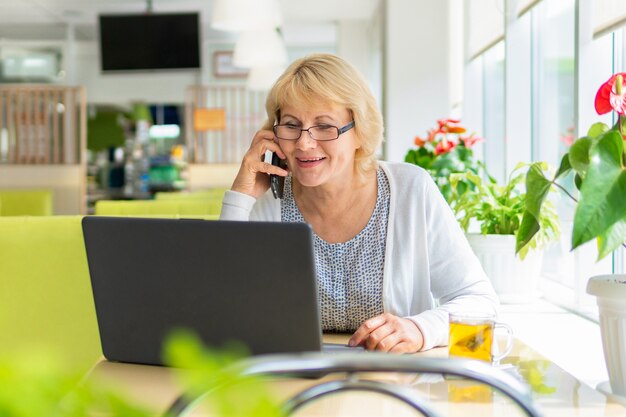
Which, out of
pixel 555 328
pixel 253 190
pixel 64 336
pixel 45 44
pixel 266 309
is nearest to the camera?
pixel 266 309

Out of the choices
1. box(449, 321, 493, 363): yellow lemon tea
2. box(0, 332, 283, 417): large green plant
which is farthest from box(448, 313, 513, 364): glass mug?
box(0, 332, 283, 417): large green plant

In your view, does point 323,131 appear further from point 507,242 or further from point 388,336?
point 507,242

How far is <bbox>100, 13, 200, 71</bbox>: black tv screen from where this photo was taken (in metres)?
7.55

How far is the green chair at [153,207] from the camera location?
304 centimetres

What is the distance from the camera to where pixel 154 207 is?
124 inches

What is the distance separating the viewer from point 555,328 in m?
2.11

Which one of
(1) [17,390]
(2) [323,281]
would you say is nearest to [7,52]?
(2) [323,281]

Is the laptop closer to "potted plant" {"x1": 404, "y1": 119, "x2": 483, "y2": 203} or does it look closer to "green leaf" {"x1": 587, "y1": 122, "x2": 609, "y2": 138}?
"green leaf" {"x1": 587, "y1": 122, "x2": 609, "y2": 138}

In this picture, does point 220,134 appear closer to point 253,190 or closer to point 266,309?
point 253,190

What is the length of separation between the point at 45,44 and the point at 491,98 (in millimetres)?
7529

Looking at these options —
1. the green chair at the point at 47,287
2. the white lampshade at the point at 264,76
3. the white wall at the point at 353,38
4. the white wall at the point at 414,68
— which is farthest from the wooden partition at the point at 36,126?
the green chair at the point at 47,287

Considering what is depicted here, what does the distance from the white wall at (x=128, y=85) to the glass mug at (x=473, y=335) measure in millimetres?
10856

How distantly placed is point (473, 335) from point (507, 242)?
1.41 meters

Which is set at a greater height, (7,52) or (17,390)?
(7,52)
